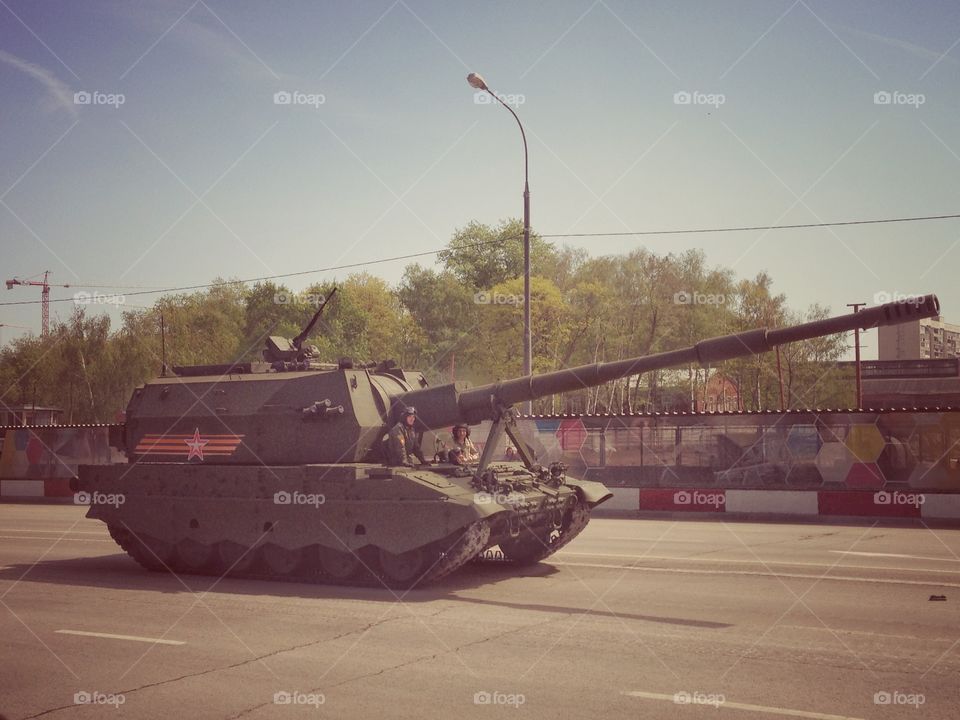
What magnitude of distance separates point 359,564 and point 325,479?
3.85 feet

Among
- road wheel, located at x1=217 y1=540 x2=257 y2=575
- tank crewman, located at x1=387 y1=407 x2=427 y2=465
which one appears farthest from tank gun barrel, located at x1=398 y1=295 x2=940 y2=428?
road wheel, located at x1=217 y1=540 x2=257 y2=575

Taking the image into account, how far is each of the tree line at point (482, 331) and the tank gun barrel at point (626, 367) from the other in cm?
3514

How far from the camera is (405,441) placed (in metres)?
12.6

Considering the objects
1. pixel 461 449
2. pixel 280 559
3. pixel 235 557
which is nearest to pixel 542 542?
pixel 461 449

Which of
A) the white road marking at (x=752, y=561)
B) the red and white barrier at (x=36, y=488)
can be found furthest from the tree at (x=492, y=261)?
the white road marking at (x=752, y=561)

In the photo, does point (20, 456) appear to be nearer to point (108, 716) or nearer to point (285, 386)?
point (285, 386)

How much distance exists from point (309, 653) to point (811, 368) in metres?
48.4

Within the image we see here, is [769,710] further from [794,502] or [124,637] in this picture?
[794,502]

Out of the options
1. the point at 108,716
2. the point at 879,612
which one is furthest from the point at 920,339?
the point at 108,716

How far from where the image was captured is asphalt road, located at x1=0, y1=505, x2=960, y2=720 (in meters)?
6.57

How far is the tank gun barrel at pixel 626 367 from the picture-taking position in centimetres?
916

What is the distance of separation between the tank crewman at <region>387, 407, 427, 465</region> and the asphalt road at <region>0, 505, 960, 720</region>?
1.70 metres

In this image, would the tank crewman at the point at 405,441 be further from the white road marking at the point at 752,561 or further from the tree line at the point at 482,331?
the tree line at the point at 482,331

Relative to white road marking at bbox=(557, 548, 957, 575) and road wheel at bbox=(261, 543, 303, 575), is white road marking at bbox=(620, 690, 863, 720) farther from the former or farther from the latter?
white road marking at bbox=(557, 548, 957, 575)
